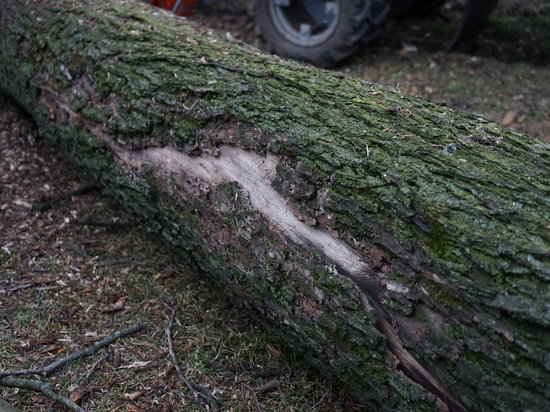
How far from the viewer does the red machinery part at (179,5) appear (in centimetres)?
535

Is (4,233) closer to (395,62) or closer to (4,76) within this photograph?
(4,76)

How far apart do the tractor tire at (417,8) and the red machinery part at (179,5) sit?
84.3 inches

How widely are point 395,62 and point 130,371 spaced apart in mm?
4050

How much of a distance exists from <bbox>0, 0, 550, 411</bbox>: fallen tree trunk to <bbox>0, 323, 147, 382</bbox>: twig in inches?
17.3

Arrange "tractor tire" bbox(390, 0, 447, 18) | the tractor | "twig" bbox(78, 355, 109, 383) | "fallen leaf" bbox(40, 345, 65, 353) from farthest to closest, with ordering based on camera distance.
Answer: "tractor tire" bbox(390, 0, 447, 18)
the tractor
"fallen leaf" bbox(40, 345, 65, 353)
"twig" bbox(78, 355, 109, 383)

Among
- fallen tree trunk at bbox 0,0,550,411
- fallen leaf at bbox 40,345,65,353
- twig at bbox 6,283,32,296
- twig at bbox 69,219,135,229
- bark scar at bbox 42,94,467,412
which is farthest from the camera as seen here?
twig at bbox 69,219,135,229

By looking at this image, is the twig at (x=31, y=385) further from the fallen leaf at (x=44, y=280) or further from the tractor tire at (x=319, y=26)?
the tractor tire at (x=319, y=26)

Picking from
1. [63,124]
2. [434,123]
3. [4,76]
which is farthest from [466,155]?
[4,76]

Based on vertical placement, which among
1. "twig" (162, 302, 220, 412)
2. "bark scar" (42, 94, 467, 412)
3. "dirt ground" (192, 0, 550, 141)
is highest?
"dirt ground" (192, 0, 550, 141)

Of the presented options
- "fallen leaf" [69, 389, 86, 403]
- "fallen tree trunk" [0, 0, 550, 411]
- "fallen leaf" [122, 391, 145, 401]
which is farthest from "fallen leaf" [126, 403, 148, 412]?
"fallen tree trunk" [0, 0, 550, 411]

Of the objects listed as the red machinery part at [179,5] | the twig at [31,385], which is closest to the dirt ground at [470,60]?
the red machinery part at [179,5]

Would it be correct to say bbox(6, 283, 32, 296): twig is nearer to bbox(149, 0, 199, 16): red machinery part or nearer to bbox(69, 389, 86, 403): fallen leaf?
bbox(69, 389, 86, 403): fallen leaf

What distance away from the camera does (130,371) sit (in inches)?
96.4

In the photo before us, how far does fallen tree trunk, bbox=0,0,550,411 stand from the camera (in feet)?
5.61
